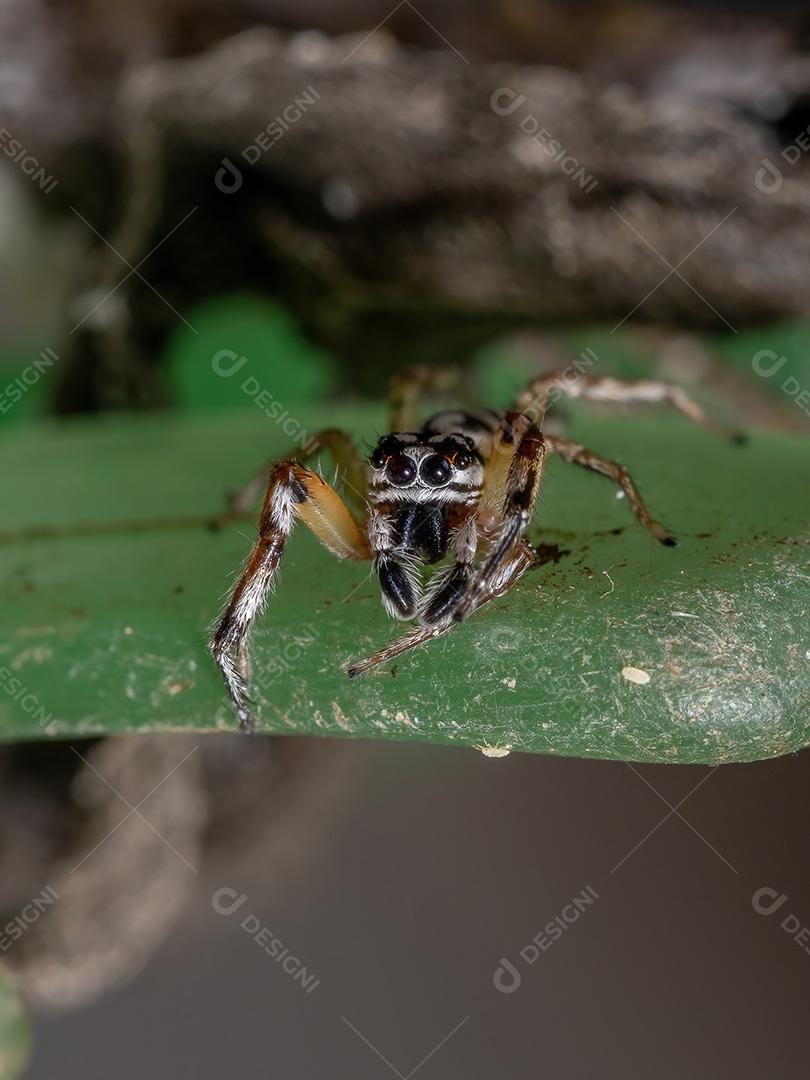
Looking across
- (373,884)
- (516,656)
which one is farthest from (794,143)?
(373,884)

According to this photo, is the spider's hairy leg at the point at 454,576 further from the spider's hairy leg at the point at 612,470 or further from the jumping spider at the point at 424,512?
the spider's hairy leg at the point at 612,470

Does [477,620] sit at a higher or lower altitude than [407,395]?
higher

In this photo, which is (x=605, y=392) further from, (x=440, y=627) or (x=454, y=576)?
(x=440, y=627)

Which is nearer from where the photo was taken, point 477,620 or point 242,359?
point 477,620

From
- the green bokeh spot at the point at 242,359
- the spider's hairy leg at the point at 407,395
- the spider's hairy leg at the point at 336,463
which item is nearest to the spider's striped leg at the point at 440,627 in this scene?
the spider's hairy leg at the point at 336,463

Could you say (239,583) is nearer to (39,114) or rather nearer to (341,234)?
(341,234)

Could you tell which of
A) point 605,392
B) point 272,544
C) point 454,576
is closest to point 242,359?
point 605,392

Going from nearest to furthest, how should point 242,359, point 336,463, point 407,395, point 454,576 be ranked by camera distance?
point 454,576
point 336,463
point 407,395
point 242,359

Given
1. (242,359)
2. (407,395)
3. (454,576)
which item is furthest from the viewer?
(242,359)

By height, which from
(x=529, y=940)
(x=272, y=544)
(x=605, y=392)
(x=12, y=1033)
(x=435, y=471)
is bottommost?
(x=529, y=940)
